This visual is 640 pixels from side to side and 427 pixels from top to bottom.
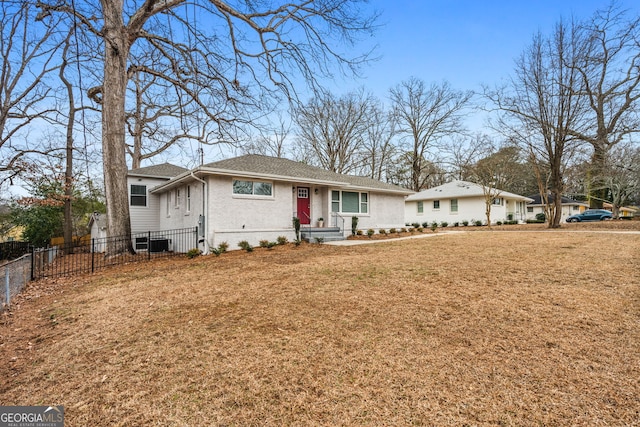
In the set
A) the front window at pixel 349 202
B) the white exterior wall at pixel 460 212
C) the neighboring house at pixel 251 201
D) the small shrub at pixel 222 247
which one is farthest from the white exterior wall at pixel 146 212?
the white exterior wall at pixel 460 212

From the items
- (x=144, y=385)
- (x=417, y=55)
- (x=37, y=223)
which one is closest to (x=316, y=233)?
(x=417, y=55)

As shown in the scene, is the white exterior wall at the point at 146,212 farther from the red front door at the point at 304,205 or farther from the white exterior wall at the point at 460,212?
the white exterior wall at the point at 460,212

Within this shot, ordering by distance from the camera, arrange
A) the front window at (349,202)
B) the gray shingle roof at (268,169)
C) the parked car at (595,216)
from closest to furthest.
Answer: the gray shingle roof at (268,169) → the front window at (349,202) → the parked car at (595,216)

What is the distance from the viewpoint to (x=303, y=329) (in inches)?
147

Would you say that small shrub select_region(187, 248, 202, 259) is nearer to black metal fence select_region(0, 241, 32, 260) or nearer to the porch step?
the porch step

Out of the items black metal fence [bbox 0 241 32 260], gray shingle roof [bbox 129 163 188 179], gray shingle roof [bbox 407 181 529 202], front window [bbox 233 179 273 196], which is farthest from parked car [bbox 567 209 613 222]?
black metal fence [bbox 0 241 32 260]

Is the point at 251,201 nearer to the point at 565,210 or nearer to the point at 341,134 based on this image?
the point at 341,134

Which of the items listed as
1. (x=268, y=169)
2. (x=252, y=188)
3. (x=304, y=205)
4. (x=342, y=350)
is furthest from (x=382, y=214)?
(x=342, y=350)

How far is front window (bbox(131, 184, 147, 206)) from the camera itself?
1591 cm

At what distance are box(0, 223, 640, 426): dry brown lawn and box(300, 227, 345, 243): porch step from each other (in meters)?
6.88

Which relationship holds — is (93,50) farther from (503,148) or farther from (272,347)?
(503,148)

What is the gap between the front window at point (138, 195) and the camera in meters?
15.9

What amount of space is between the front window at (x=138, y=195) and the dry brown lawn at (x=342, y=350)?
10801 millimetres

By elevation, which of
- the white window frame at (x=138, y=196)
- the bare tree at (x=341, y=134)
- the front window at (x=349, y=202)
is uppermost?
the bare tree at (x=341, y=134)
